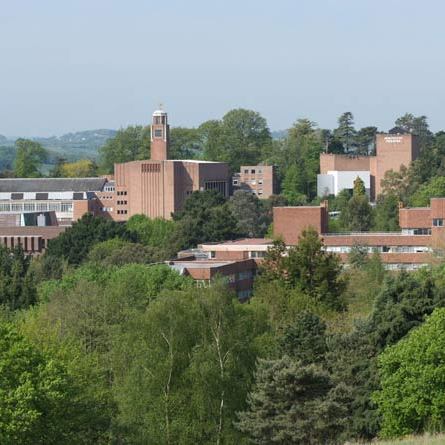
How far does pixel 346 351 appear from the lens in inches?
1623

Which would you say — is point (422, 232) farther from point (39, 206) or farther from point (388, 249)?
point (39, 206)

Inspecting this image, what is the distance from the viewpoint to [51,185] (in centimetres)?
13125

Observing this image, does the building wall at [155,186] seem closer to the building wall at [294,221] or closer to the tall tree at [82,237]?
the tall tree at [82,237]

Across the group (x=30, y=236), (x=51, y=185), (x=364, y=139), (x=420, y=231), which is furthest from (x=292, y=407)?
(x=364, y=139)

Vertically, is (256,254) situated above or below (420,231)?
below

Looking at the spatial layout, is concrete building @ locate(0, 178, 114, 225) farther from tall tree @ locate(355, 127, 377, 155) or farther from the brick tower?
tall tree @ locate(355, 127, 377, 155)

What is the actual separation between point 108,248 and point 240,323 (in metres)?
48.5

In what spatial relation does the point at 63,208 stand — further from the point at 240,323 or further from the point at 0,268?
the point at 240,323

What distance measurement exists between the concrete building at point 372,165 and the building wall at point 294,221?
4974 centimetres

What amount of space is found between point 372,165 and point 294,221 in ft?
179

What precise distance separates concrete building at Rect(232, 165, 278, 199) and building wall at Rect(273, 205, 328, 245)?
5521cm

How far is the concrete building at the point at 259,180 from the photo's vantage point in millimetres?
141125

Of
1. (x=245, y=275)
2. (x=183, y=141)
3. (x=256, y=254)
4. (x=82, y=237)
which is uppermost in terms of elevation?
(x=183, y=141)

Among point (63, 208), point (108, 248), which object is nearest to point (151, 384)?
point (108, 248)
